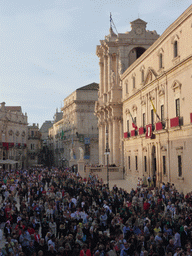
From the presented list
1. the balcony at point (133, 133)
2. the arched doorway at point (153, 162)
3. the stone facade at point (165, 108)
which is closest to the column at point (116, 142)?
the stone facade at point (165, 108)

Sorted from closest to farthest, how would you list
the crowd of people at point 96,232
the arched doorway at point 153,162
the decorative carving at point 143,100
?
the crowd of people at point 96,232, the arched doorway at point 153,162, the decorative carving at point 143,100

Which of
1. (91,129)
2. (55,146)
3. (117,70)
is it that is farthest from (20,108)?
(117,70)

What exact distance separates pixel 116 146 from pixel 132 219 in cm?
3420

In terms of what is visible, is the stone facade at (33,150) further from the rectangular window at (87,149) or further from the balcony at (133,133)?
the balcony at (133,133)

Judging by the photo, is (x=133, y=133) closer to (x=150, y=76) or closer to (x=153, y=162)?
(x=153, y=162)

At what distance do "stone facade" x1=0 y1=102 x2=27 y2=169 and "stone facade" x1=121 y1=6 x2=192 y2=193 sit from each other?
3939 cm

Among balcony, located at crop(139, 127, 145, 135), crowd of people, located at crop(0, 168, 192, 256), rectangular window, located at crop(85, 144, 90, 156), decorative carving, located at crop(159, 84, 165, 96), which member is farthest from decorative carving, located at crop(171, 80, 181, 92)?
rectangular window, located at crop(85, 144, 90, 156)

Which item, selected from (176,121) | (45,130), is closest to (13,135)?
(45,130)

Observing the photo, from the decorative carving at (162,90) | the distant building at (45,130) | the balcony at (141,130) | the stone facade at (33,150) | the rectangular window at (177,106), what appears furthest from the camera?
the distant building at (45,130)

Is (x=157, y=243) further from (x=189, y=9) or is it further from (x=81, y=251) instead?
(x=189, y=9)

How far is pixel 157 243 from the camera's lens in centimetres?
1109

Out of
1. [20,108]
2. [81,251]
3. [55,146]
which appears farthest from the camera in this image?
[55,146]

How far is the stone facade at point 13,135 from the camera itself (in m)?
72.6

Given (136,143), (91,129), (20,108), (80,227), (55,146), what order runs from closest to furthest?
(80,227)
(136,143)
(91,129)
(20,108)
(55,146)
